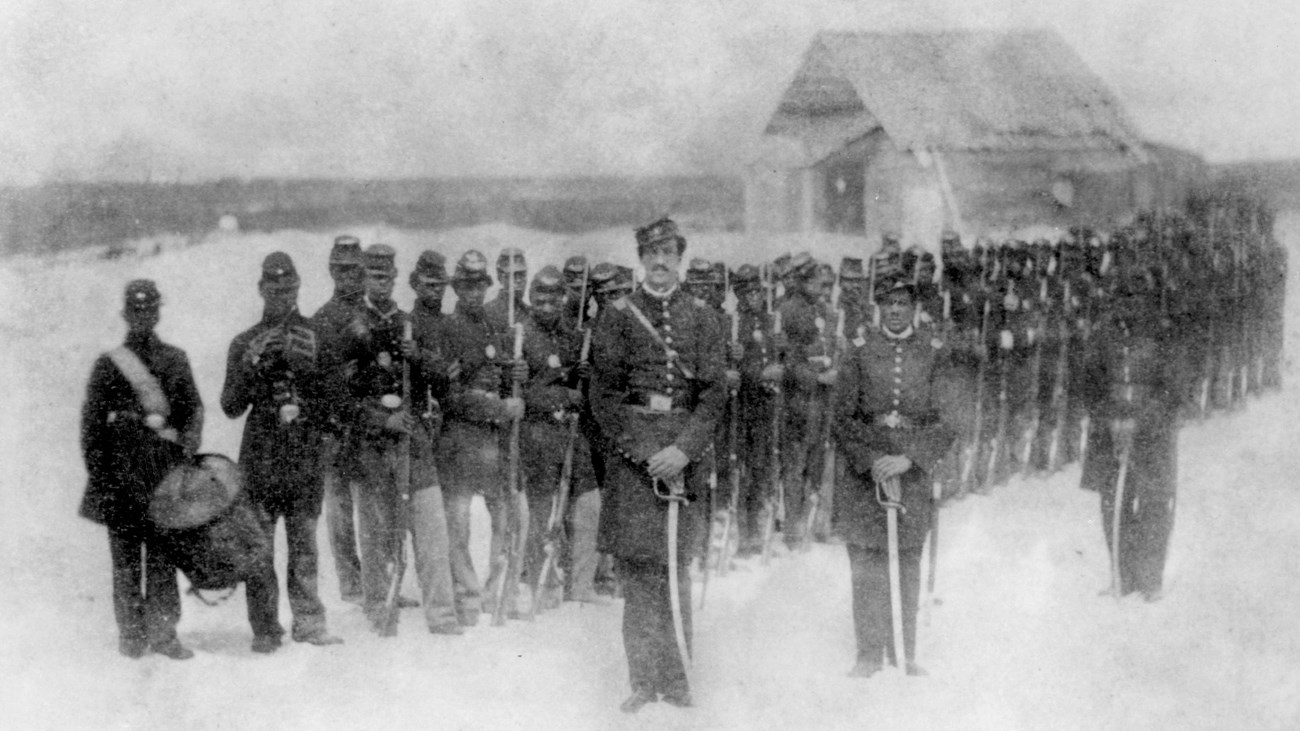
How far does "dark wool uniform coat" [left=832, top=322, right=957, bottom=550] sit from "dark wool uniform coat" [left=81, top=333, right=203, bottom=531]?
8.79ft

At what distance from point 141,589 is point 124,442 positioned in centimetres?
60

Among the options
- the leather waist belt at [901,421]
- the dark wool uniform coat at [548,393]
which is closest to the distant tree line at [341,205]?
the dark wool uniform coat at [548,393]

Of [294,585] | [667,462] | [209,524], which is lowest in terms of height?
[294,585]

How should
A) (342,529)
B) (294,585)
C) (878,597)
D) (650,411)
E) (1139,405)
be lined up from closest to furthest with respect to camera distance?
(650,411)
(878,597)
(294,585)
(342,529)
(1139,405)

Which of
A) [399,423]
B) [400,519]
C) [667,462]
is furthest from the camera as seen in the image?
[400,519]

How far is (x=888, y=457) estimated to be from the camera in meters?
5.12

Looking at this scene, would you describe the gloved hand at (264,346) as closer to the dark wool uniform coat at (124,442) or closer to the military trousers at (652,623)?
the dark wool uniform coat at (124,442)

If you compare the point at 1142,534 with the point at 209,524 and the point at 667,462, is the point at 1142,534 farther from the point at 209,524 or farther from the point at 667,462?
the point at 209,524

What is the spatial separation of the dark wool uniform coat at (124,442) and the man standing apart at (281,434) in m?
0.27

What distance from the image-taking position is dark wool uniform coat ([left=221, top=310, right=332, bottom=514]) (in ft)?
17.1

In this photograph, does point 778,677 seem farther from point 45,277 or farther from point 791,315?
point 45,277

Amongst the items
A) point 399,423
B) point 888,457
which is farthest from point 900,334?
point 399,423

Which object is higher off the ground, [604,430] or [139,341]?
[139,341]

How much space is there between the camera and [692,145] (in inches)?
342
